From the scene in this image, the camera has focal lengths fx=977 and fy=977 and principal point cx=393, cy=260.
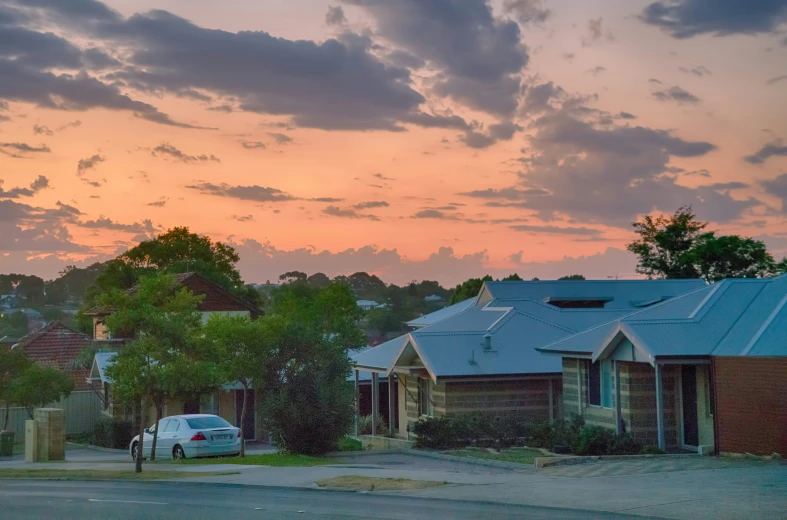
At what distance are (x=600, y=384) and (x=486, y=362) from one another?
414 cm

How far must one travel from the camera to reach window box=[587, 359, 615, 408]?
91.4 feet

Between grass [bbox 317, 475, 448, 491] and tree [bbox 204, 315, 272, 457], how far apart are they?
24.2 ft

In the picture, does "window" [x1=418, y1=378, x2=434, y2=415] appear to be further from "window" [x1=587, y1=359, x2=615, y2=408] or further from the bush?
the bush

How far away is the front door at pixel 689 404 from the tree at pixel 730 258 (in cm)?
3999

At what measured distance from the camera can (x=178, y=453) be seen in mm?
28781

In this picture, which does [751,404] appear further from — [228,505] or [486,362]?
[228,505]

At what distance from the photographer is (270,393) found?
27.6m

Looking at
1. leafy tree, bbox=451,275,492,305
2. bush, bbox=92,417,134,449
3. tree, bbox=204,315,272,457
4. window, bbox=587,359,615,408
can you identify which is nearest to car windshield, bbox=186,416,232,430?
tree, bbox=204,315,272,457

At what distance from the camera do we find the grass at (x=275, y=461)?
2538 cm

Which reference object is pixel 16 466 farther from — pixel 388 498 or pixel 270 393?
pixel 388 498

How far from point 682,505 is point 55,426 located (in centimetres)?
2114

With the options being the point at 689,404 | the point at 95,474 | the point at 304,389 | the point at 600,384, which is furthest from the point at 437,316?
the point at 95,474

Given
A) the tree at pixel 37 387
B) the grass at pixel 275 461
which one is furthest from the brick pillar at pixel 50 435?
the tree at pixel 37 387

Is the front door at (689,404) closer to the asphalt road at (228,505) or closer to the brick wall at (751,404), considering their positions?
the brick wall at (751,404)
